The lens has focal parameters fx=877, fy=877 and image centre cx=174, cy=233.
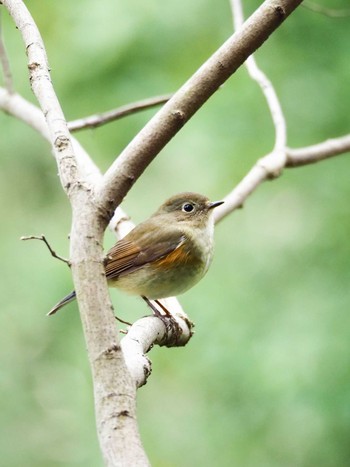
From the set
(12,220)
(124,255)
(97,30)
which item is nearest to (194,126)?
(97,30)

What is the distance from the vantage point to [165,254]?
4.04 meters

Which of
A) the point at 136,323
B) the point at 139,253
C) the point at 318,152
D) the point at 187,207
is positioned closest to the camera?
the point at 136,323

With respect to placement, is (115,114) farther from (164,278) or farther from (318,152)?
(318,152)

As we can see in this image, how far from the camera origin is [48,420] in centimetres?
667

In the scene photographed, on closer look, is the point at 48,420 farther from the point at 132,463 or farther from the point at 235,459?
the point at 132,463

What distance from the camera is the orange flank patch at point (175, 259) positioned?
3.94 m

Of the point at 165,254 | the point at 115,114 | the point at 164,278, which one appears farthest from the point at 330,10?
the point at 164,278

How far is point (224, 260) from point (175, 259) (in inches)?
59.2

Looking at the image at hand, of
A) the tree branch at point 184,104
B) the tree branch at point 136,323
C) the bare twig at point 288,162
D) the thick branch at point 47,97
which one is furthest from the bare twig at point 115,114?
the tree branch at point 184,104

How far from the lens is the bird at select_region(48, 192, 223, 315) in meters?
3.84

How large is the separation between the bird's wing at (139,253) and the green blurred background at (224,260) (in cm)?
84

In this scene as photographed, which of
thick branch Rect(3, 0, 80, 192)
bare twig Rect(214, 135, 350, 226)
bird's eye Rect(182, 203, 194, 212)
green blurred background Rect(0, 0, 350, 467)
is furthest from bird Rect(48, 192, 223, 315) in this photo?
thick branch Rect(3, 0, 80, 192)

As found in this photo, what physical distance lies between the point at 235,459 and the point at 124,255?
5.30 ft

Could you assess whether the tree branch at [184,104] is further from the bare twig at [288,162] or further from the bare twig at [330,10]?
the bare twig at [330,10]
